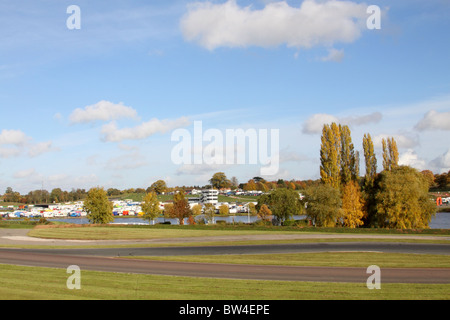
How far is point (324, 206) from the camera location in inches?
2386

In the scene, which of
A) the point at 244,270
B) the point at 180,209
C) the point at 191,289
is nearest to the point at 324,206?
the point at 180,209

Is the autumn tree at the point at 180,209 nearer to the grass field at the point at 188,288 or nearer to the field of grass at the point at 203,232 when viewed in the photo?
the field of grass at the point at 203,232

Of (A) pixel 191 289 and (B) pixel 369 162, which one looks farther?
(B) pixel 369 162

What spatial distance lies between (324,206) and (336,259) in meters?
34.8

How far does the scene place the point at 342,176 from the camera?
67.6m

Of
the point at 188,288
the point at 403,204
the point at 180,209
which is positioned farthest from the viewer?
the point at 180,209

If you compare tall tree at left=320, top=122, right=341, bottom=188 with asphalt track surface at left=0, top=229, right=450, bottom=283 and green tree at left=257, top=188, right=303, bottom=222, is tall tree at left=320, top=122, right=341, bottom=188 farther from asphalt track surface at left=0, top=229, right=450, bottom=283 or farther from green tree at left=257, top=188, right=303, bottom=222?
asphalt track surface at left=0, top=229, right=450, bottom=283

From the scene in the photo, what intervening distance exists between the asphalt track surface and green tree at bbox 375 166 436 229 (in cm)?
2252

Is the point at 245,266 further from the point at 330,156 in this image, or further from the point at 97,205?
the point at 97,205

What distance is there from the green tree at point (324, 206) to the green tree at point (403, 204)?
6.05m

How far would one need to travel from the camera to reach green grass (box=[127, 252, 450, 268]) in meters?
24.2
